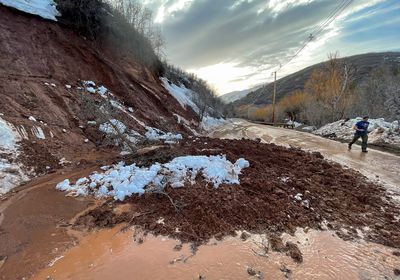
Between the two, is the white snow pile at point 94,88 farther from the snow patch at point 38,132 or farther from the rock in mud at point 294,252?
the rock in mud at point 294,252

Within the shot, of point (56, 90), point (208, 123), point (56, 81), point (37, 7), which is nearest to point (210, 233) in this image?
point (56, 90)

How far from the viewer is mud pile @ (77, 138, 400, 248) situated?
18.9 ft

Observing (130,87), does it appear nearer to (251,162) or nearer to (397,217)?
(251,162)

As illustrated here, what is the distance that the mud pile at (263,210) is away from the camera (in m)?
5.77

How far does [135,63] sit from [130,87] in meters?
5.00

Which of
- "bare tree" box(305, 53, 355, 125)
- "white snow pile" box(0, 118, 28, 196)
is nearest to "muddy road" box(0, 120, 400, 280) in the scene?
"white snow pile" box(0, 118, 28, 196)

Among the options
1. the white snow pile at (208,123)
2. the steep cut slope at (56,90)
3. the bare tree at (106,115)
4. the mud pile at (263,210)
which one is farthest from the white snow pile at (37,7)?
the white snow pile at (208,123)

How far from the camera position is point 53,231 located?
224 inches

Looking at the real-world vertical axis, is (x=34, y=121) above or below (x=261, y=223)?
above

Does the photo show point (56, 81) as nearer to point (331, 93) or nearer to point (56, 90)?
point (56, 90)

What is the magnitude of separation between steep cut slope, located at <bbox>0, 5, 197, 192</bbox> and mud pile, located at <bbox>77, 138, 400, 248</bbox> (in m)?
4.63

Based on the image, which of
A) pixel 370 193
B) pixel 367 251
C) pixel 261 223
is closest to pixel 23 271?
pixel 261 223

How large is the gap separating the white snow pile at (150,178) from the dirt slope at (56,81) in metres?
3.05

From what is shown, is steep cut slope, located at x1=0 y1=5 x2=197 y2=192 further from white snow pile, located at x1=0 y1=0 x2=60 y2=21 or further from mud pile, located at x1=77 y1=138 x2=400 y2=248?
mud pile, located at x1=77 y1=138 x2=400 y2=248
